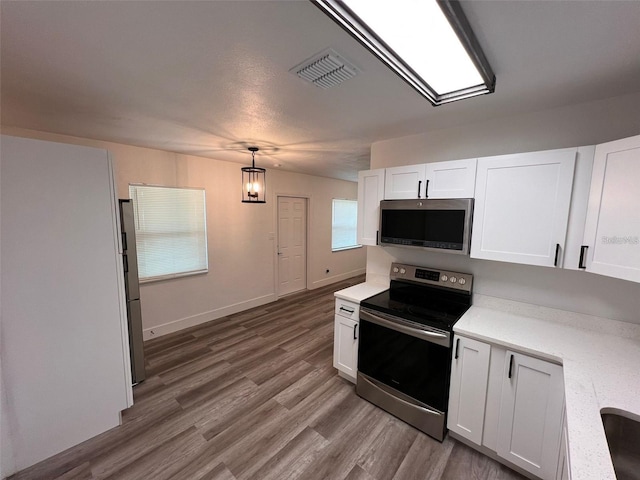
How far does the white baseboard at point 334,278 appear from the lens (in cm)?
574

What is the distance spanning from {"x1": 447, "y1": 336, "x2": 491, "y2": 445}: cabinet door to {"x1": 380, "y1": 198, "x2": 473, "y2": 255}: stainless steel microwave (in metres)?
0.71

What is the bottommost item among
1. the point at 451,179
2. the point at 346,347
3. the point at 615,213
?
the point at 346,347

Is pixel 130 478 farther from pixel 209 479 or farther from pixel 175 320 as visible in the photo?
pixel 175 320

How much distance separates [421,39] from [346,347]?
2435 millimetres

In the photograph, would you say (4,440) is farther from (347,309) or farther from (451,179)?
(451,179)

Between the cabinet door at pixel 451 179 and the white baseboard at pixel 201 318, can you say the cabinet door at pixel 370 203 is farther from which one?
the white baseboard at pixel 201 318

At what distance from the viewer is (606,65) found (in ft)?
4.33

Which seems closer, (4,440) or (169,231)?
(4,440)

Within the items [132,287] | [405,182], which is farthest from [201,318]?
[405,182]

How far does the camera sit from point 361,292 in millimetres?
2600

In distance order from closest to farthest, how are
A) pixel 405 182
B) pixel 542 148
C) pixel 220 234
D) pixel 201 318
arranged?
pixel 542 148 < pixel 405 182 < pixel 201 318 < pixel 220 234

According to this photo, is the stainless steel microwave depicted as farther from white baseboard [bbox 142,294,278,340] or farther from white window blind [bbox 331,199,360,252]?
white window blind [bbox 331,199,360,252]

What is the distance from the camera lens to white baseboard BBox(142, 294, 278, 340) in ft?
11.3

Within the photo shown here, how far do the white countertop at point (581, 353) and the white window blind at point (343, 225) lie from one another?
415 centimetres
